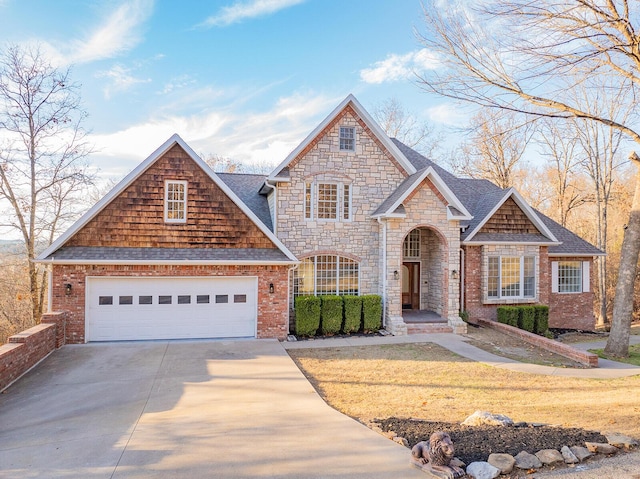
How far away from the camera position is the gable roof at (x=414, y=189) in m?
13.9

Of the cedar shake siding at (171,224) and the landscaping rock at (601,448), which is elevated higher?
the cedar shake siding at (171,224)

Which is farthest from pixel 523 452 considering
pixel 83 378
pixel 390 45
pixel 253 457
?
pixel 390 45

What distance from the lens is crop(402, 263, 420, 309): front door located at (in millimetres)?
16656

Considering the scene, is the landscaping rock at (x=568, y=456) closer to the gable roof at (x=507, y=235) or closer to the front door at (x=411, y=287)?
the gable roof at (x=507, y=235)

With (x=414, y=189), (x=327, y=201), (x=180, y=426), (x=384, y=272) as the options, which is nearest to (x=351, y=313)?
(x=384, y=272)

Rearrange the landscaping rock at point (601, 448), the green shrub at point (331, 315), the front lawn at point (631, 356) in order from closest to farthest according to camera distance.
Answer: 1. the landscaping rock at point (601, 448)
2. the front lawn at point (631, 356)
3. the green shrub at point (331, 315)

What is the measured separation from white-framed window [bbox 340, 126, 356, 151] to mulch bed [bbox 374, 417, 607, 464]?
11099 mm

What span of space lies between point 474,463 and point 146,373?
24.0 feet

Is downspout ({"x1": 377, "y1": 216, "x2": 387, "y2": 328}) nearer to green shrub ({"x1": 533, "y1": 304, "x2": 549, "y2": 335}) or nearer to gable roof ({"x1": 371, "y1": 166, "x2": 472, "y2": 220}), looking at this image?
gable roof ({"x1": 371, "y1": 166, "x2": 472, "y2": 220})

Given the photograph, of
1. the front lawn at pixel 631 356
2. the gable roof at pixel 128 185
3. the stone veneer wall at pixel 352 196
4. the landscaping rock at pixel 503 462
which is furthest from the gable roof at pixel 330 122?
the landscaping rock at pixel 503 462

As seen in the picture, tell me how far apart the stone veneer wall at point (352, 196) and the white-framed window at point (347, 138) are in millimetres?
134

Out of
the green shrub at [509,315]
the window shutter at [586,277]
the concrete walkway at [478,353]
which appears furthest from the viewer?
the window shutter at [586,277]

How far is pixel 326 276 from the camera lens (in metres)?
14.7

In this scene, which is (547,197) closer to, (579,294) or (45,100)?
(579,294)
